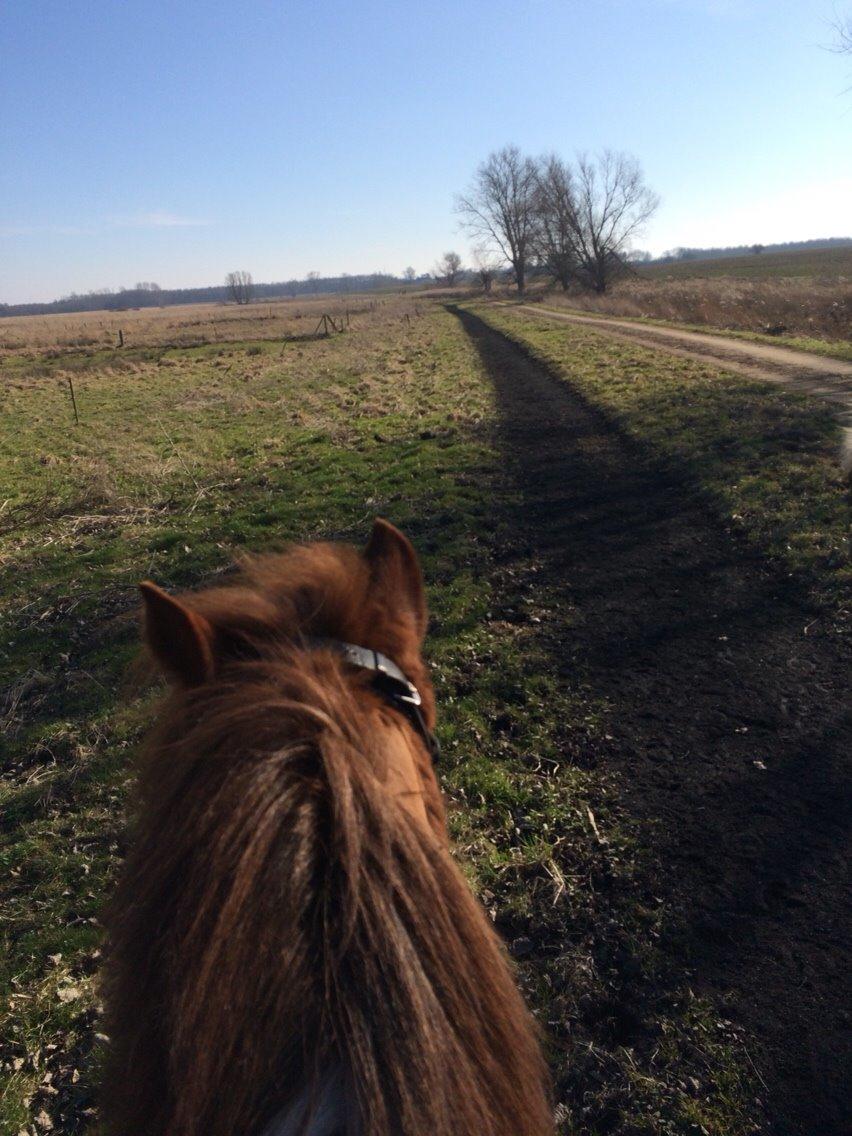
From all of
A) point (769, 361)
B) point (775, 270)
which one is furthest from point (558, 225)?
point (769, 361)

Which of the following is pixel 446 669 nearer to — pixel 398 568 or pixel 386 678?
pixel 398 568

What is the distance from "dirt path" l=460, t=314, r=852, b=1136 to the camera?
2.71 metres

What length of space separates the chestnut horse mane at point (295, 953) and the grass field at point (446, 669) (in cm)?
71

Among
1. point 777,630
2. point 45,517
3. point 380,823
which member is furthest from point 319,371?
point 380,823

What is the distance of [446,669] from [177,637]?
13.8ft

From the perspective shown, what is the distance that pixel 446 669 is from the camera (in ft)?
17.6

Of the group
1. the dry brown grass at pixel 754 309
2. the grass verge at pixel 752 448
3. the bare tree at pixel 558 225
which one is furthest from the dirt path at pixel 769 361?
the bare tree at pixel 558 225

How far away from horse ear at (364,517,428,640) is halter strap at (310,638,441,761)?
0.81 ft

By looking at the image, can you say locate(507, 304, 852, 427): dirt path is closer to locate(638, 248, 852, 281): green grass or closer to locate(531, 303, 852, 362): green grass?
locate(531, 303, 852, 362): green grass

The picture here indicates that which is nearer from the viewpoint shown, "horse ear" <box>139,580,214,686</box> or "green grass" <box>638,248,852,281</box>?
"horse ear" <box>139,580,214,686</box>

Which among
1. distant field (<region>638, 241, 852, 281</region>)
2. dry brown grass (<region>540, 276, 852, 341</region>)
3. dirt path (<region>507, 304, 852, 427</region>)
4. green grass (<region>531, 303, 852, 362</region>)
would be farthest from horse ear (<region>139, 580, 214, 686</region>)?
distant field (<region>638, 241, 852, 281</region>)

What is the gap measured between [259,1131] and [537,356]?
895 inches

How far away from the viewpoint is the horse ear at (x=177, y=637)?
1197 millimetres

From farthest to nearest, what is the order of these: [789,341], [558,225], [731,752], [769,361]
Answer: [558,225] < [789,341] < [769,361] < [731,752]
